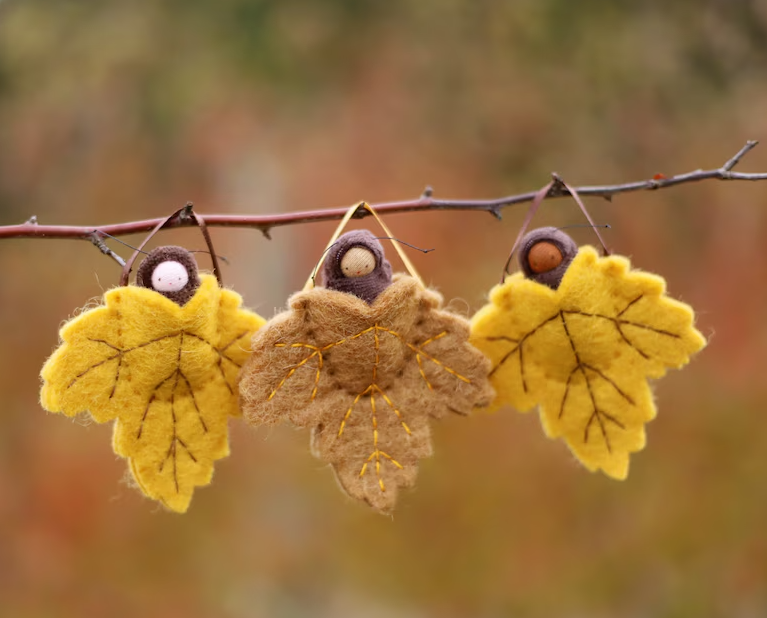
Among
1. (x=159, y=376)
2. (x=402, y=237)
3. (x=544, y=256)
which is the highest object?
(x=402, y=237)

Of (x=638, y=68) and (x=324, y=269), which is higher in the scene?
(x=638, y=68)

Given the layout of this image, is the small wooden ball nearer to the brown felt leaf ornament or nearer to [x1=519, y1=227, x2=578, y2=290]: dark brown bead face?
[x1=519, y1=227, x2=578, y2=290]: dark brown bead face

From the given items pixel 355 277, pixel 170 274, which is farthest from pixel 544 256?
pixel 170 274

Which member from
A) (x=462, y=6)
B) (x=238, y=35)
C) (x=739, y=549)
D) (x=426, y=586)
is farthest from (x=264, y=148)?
(x=739, y=549)

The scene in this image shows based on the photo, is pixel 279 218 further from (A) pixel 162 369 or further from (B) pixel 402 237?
(B) pixel 402 237

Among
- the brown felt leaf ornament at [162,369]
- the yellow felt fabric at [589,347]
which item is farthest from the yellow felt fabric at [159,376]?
the yellow felt fabric at [589,347]

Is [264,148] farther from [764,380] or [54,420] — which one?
[764,380]
